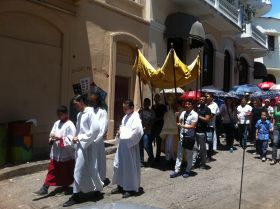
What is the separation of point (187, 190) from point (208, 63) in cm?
1342

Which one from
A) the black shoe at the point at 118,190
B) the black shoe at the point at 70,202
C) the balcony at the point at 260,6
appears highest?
the balcony at the point at 260,6

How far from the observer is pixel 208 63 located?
2098 centimetres

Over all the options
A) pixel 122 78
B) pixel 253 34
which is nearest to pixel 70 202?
pixel 122 78

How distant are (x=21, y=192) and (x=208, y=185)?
359cm

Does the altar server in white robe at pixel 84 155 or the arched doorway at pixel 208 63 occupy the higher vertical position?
the arched doorway at pixel 208 63

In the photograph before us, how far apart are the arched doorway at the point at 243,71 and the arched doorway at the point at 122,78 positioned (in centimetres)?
1277

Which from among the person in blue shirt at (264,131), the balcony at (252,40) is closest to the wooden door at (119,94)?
the person in blue shirt at (264,131)

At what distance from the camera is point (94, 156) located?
7.43 metres

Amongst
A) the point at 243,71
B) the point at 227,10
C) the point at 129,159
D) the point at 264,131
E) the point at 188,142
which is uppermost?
the point at 227,10

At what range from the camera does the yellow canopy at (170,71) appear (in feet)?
33.0

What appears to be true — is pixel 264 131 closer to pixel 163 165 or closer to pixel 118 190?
pixel 163 165

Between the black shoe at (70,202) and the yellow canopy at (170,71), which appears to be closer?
the black shoe at (70,202)

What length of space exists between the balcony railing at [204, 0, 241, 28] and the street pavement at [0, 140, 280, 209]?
374 inches

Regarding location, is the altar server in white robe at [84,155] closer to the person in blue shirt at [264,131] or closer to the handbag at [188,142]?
the handbag at [188,142]
